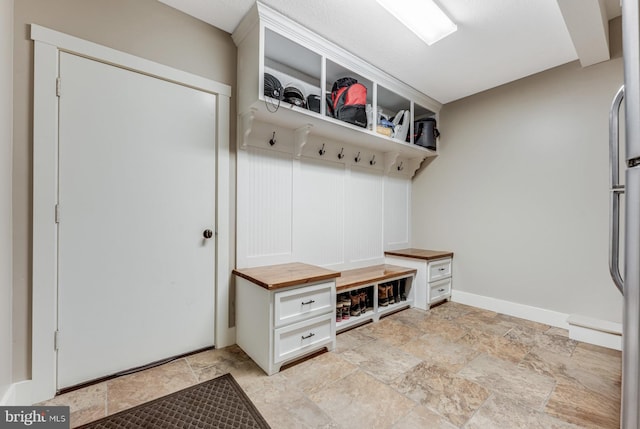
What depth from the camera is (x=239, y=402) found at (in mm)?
1544

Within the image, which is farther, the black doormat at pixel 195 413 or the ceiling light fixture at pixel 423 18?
the ceiling light fixture at pixel 423 18

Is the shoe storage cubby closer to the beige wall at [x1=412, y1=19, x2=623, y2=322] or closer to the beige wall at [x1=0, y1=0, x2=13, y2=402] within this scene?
the beige wall at [x1=412, y1=19, x2=623, y2=322]

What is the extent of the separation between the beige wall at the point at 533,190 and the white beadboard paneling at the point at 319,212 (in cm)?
144

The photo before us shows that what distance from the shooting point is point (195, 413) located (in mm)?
1458

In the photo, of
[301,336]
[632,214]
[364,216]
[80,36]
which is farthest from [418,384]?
[80,36]

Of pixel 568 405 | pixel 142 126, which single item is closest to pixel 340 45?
pixel 142 126

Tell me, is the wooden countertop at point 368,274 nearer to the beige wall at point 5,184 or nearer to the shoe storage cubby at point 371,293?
the shoe storage cubby at point 371,293

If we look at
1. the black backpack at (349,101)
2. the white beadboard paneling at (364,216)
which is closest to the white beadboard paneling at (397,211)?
the white beadboard paneling at (364,216)

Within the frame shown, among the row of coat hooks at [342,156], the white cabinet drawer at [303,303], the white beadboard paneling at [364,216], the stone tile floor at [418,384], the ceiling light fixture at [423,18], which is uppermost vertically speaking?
the ceiling light fixture at [423,18]

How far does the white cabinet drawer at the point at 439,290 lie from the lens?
122 inches

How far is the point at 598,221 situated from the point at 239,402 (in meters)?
3.22

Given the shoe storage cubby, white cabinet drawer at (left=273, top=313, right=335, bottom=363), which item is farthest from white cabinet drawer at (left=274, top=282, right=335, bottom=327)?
the shoe storage cubby

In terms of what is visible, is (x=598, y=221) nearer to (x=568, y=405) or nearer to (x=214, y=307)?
(x=568, y=405)

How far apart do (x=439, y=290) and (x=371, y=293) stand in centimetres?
96
